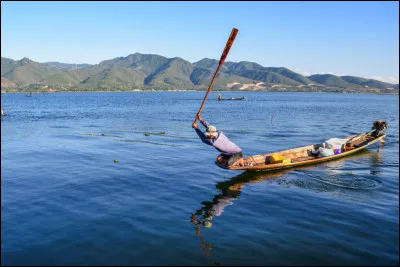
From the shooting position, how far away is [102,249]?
12.5 meters

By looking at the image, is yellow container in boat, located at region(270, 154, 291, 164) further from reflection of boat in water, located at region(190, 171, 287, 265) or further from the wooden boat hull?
reflection of boat in water, located at region(190, 171, 287, 265)

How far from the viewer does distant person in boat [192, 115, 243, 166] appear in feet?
63.8

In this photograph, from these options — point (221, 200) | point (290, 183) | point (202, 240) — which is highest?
point (290, 183)

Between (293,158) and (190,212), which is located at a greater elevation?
(293,158)

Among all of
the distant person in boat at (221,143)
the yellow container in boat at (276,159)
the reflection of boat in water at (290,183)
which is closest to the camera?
the reflection of boat in water at (290,183)

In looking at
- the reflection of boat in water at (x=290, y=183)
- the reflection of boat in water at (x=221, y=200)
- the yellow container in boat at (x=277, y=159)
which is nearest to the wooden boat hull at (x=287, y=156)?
the yellow container in boat at (x=277, y=159)

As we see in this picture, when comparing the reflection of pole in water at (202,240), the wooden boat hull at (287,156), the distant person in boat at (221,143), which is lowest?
the reflection of pole in water at (202,240)

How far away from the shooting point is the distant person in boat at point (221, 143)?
766 inches

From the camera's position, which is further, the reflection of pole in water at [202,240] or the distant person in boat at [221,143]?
the distant person in boat at [221,143]

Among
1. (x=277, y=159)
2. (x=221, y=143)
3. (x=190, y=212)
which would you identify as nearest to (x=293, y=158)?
(x=277, y=159)

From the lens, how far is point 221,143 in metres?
20.2

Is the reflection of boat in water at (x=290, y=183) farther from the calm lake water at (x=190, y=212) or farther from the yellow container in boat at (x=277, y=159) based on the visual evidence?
the yellow container in boat at (x=277, y=159)

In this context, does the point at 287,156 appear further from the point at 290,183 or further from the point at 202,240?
the point at 202,240

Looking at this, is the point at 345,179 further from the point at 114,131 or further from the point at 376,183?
the point at 114,131
